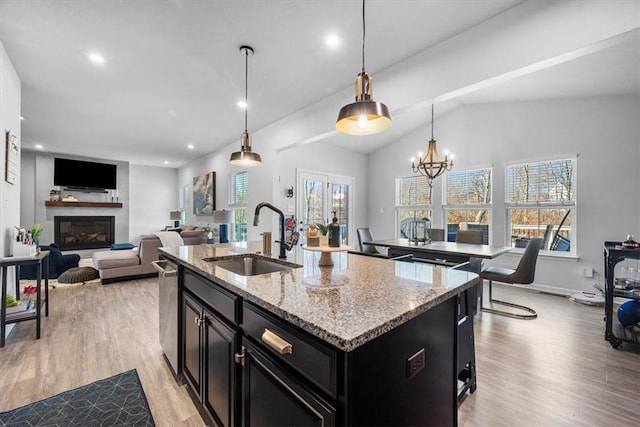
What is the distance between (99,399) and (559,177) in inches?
237

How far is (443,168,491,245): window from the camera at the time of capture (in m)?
5.09

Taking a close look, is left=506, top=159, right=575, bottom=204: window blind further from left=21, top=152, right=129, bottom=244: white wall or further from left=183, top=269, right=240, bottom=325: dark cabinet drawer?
left=21, top=152, right=129, bottom=244: white wall

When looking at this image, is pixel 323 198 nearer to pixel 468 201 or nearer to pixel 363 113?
pixel 468 201

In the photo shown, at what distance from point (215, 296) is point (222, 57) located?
252cm

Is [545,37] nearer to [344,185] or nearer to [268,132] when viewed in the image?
[268,132]

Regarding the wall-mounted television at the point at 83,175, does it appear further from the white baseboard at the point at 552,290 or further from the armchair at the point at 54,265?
the white baseboard at the point at 552,290

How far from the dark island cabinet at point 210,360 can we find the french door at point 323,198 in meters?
3.74

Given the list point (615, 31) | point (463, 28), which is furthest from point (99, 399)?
point (615, 31)

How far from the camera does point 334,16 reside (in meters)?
2.29

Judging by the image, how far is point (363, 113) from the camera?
4.89 ft

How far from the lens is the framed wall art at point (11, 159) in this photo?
2789mm

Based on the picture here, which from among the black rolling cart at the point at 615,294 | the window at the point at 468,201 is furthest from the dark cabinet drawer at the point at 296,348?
the window at the point at 468,201

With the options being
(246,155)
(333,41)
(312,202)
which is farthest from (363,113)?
(312,202)

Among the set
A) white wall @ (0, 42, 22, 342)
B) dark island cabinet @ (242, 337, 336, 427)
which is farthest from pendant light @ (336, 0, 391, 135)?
white wall @ (0, 42, 22, 342)
